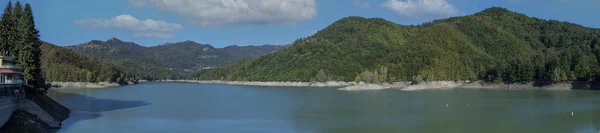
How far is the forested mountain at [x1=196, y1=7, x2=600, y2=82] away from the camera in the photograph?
9838 centimetres

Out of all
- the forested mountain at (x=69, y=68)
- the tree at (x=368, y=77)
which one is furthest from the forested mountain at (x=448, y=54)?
the forested mountain at (x=69, y=68)

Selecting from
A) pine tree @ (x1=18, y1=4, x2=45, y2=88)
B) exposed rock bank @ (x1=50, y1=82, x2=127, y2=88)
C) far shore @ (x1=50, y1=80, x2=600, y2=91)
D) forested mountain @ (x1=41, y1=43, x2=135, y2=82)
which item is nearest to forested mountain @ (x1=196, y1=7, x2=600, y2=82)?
far shore @ (x1=50, y1=80, x2=600, y2=91)

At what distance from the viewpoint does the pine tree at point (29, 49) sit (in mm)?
43188

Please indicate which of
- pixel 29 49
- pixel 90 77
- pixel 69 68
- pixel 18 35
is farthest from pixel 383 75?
pixel 18 35

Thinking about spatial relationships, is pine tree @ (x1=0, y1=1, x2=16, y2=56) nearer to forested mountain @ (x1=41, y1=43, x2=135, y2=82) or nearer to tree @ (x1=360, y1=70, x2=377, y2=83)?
forested mountain @ (x1=41, y1=43, x2=135, y2=82)

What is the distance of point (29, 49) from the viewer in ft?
144

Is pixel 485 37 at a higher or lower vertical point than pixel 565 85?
higher

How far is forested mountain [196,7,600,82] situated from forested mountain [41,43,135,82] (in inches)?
1969

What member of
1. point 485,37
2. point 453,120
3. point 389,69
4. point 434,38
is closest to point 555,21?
point 485,37

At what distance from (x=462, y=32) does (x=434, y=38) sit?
871 inches

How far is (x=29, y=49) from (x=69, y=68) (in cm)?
8363

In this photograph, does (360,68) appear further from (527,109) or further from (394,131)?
(394,131)

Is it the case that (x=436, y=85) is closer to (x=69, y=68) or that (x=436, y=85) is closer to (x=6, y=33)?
(x=69, y=68)

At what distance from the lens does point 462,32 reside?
17900cm
